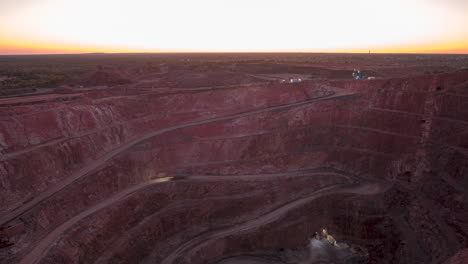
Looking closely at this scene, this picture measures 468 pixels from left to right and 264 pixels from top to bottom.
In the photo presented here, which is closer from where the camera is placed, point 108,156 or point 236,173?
point 108,156

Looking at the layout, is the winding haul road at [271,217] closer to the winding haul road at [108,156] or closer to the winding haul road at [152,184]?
the winding haul road at [152,184]

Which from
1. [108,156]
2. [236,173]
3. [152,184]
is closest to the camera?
[152,184]

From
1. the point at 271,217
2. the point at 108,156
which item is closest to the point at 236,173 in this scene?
the point at 271,217

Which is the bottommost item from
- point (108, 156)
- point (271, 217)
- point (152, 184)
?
point (271, 217)

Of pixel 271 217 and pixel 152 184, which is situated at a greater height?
pixel 152 184

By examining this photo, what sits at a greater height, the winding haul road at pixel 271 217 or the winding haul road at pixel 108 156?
the winding haul road at pixel 108 156

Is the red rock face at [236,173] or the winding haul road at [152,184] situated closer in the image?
the winding haul road at [152,184]

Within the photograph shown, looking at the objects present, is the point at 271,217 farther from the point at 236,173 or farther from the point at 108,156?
the point at 108,156

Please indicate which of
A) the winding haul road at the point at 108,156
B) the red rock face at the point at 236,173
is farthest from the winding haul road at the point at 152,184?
the red rock face at the point at 236,173

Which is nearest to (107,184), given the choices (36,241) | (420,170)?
(36,241)
